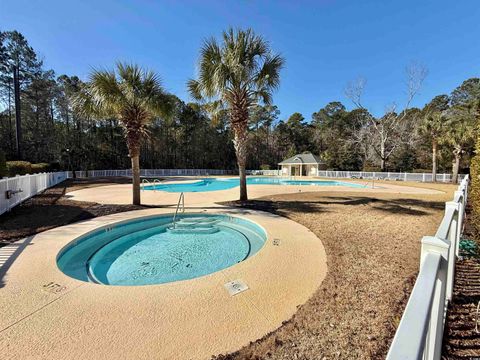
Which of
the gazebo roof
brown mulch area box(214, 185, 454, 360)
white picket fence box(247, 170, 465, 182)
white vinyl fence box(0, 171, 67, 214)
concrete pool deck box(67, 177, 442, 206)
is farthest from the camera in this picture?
the gazebo roof

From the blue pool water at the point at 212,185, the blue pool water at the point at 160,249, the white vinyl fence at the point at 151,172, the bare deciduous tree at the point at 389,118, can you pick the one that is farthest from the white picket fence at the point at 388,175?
the blue pool water at the point at 160,249

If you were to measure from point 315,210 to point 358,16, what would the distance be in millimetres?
13339

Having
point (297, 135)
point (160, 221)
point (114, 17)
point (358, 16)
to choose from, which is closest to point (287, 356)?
point (160, 221)

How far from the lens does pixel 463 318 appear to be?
2.56 m

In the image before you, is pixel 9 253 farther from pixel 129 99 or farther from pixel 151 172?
pixel 151 172

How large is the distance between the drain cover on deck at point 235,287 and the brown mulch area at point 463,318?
2.25 metres

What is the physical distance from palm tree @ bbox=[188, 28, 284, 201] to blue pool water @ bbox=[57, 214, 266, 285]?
3.78 m

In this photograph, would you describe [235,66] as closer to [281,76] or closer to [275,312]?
[281,76]

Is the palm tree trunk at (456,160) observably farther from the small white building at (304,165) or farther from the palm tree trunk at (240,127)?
the palm tree trunk at (240,127)

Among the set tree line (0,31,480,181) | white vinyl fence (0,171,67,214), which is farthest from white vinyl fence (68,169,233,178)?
white vinyl fence (0,171,67,214)

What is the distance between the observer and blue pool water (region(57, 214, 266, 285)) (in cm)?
458

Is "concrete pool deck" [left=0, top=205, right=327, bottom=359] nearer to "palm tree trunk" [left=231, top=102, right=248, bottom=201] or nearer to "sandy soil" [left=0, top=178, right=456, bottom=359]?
"sandy soil" [left=0, top=178, right=456, bottom=359]

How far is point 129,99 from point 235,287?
315 inches

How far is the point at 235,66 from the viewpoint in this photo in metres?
8.66
